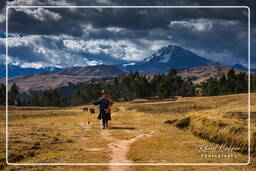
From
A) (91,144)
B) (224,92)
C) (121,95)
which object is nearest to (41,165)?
(91,144)

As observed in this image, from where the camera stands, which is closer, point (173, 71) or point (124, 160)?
point (124, 160)

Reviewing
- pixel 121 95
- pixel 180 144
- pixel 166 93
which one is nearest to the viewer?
pixel 180 144

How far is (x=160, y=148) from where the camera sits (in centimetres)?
1583

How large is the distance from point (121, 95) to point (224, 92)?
212 feet

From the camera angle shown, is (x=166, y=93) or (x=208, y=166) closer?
(x=208, y=166)

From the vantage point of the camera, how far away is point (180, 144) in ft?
56.9

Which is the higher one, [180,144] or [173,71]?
[173,71]

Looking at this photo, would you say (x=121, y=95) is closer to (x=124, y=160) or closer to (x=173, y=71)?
(x=173, y=71)

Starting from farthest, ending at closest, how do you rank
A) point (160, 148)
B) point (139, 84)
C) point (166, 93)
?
point (139, 84) → point (166, 93) → point (160, 148)

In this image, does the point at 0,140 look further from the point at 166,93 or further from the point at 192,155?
the point at 166,93

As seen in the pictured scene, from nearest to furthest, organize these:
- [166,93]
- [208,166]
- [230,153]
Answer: [208,166] → [230,153] → [166,93]

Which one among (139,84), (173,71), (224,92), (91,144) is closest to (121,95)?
(139,84)

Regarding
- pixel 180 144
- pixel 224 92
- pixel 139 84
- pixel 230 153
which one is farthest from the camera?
pixel 139 84

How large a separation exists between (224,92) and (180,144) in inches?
4633
